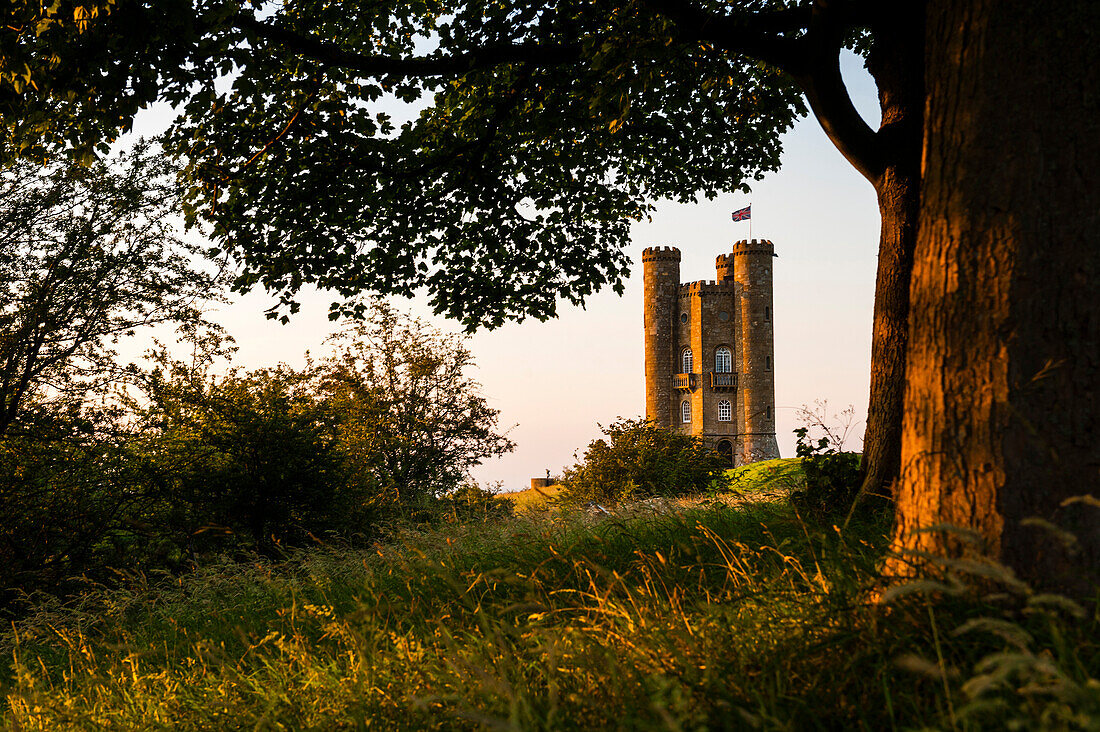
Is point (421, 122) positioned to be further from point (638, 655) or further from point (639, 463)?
point (639, 463)

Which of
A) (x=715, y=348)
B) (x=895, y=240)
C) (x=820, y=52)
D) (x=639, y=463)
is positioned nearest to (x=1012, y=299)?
(x=895, y=240)

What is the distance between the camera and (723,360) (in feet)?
177

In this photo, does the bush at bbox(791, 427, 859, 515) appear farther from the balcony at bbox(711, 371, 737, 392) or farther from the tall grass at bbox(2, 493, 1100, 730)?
the balcony at bbox(711, 371, 737, 392)

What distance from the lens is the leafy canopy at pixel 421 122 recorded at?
7688 millimetres

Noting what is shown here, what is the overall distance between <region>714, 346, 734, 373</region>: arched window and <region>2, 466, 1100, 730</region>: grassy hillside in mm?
47227

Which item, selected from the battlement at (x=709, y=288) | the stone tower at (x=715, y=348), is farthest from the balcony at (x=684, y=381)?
the battlement at (x=709, y=288)

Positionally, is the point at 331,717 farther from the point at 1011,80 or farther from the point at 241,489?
the point at 241,489

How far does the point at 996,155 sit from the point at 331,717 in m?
4.18

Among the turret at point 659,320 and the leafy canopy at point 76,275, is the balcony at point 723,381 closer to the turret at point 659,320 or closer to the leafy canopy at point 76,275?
the turret at point 659,320

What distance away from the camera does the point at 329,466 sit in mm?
14297

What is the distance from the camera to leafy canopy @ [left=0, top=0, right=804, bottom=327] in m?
7.69

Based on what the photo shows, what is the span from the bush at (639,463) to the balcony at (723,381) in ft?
98.6

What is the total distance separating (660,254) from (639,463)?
35.0 m

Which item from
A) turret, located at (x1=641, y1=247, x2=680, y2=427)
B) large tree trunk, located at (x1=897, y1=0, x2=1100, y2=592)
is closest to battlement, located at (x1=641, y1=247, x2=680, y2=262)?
turret, located at (x1=641, y1=247, x2=680, y2=427)
